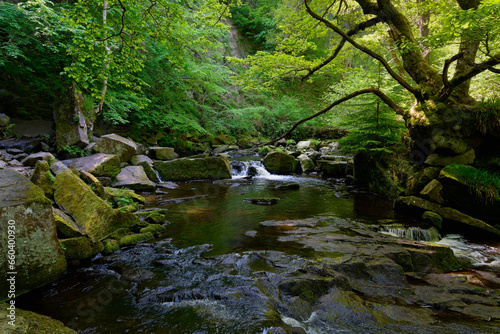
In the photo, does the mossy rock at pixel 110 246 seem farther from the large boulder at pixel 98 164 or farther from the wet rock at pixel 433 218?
the wet rock at pixel 433 218

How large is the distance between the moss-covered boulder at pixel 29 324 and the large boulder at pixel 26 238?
1.42 feet

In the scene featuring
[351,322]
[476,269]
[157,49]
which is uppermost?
[157,49]

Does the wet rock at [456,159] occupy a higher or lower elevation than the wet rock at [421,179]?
higher

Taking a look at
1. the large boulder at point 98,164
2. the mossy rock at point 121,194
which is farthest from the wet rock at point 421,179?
the large boulder at point 98,164

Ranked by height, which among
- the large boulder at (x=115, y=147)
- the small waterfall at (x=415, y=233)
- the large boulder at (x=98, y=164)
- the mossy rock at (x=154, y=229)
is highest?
the large boulder at (x=115, y=147)

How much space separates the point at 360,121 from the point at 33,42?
1366 cm

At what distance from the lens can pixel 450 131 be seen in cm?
575

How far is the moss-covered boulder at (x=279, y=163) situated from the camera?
41.0 ft

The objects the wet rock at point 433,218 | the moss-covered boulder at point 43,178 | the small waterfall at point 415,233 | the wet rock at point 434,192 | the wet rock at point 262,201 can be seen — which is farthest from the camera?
the wet rock at point 262,201

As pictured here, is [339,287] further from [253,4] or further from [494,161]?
[253,4]

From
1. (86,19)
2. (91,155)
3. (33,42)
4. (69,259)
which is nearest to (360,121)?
(86,19)

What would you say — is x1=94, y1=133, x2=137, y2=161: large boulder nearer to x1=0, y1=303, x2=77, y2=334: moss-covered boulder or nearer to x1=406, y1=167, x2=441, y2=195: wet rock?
x1=0, y1=303, x2=77, y2=334: moss-covered boulder

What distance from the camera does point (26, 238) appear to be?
8.06ft

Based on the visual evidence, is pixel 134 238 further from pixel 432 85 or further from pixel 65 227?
pixel 432 85
